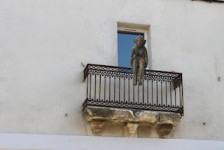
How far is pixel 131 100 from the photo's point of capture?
12047 mm

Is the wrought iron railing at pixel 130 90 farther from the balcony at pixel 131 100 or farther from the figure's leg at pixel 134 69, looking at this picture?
the figure's leg at pixel 134 69

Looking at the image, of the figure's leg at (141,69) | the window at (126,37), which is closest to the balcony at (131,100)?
the figure's leg at (141,69)

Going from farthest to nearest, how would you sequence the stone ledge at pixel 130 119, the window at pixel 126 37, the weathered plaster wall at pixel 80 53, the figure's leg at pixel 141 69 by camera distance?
1. the window at pixel 126 37
2. the figure's leg at pixel 141 69
3. the weathered plaster wall at pixel 80 53
4. the stone ledge at pixel 130 119

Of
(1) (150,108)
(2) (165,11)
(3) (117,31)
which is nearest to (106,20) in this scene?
(3) (117,31)

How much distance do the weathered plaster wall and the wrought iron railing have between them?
0.91 ft

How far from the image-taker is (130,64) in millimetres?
12359

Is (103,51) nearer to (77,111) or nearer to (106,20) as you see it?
(106,20)

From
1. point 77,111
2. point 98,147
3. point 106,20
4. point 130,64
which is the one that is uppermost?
point 106,20

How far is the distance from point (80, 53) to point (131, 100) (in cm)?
152

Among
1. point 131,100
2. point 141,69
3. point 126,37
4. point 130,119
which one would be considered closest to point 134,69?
point 141,69

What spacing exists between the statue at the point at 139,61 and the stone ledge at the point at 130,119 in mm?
744

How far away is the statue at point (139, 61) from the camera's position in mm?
11812

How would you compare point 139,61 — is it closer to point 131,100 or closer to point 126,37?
point 131,100

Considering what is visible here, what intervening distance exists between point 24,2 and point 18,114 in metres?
2.56
